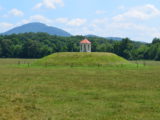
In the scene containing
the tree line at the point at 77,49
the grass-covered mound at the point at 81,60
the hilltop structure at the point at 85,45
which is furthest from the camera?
the tree line at the point at 77,49

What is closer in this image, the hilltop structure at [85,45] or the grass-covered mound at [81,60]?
the grass-covered mound at [81,60]

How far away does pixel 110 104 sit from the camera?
22359 mm

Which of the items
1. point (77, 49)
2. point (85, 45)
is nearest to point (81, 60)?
point (85, 45)

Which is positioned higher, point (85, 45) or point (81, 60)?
point (85, 45)

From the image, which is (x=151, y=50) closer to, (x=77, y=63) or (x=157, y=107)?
(x=77, y=63)

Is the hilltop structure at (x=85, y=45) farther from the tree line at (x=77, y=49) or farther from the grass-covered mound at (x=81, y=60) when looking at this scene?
the tree line at (x=77, y=49)

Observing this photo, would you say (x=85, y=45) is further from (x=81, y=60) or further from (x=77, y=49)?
(x=77, y=49)

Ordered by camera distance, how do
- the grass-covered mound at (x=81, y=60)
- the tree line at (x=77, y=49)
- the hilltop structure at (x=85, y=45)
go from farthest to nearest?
the tree line at (x=77, y=49) < the hilltop structure at (x=85, y=45) < the grass-covered mound at (x=81, y=60)

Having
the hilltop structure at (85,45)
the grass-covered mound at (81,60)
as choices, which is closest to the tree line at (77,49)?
the hilltop structure at (85,45)

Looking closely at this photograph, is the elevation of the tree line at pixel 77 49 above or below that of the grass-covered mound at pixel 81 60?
above

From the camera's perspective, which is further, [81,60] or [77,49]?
[77,49]

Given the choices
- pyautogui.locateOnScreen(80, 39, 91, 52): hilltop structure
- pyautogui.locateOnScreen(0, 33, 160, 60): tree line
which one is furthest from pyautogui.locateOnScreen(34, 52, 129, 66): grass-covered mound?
pyautogui.locateOnScreen(0, 33, 160, 60): tree line

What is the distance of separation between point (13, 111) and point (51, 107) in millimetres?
3022

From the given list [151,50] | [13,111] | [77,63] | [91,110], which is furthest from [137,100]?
[151,50]
